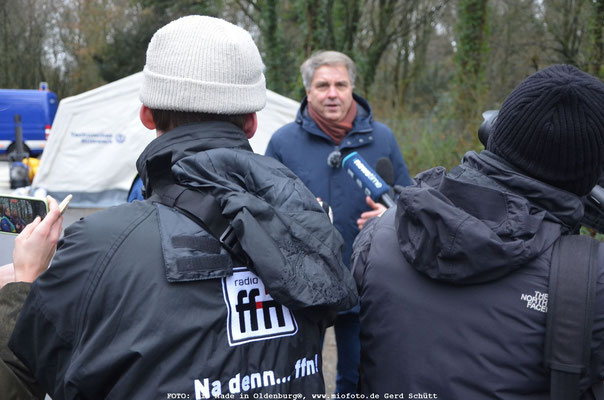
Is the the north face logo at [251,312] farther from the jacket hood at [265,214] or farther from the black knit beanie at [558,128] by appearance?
the black knit beanie at [558,128]

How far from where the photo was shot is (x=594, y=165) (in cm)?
129

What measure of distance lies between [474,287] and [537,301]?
0.14m

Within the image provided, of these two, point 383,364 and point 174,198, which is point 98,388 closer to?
point 174,198

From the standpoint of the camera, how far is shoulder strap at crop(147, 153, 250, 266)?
1165mm

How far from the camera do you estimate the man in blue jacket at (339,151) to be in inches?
117

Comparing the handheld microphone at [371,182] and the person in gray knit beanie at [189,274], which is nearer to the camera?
the person in gray knit beanie at [189,274]

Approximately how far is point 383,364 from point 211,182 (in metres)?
0.67

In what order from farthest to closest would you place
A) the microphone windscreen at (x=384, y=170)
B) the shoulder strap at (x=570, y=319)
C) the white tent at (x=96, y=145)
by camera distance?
the white tent at (x=96, y=145), the microphone windscreen at (x=384, y=170), the shoulder strap at (x=570, y=319)

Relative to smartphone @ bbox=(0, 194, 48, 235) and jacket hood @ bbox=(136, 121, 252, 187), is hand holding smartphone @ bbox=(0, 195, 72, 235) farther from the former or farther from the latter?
jacket hood @ bbox=(136, 121, 252, 187)

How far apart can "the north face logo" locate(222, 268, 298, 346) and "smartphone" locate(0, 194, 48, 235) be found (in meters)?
0.63

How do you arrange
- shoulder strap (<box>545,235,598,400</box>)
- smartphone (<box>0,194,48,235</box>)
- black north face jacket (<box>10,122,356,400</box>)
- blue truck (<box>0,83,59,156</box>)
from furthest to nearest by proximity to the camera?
blue truck (<box>0,83,59,156</box>) < smartphone (<box>0,194,48,235</box>) < shoulder strap (<box>545,235,598,400</box>) < black north face jacket (<box>10,122,356,400</box>)

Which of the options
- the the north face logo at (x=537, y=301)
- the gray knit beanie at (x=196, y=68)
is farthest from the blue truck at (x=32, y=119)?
the the north face logo at (x=537, y=301)

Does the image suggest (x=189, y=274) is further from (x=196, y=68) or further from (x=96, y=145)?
(x=96, y=145)

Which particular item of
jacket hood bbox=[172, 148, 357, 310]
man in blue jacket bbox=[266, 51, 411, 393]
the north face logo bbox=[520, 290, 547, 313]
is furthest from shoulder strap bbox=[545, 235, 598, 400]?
man in blue jacket bbox=[266, 51, 411, 393]
